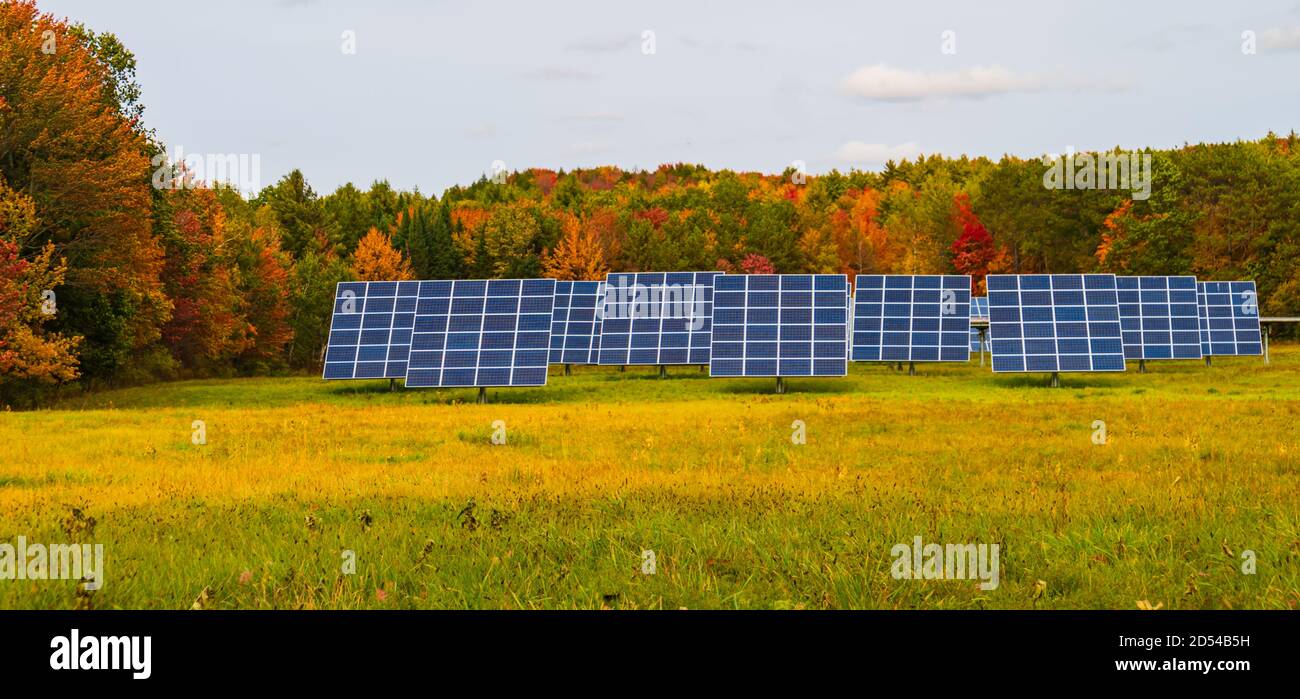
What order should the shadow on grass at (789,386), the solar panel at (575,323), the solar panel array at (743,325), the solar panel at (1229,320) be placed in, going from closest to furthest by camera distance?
the solar panel array at (743,325) < the shadow on grass at (789,386) < the solar panel at (575,323) < the solar panel at (1229,320)

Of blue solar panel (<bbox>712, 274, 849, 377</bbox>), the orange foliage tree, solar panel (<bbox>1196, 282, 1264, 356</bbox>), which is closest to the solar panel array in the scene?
blue solar panel (<bbox>712, 274, 849, 377</bbox>)

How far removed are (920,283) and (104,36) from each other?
123 ft

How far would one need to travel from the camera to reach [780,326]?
129ft

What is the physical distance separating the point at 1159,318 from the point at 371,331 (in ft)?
116

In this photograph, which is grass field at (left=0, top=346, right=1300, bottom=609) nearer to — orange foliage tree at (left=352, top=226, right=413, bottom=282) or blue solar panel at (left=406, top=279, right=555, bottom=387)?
blue solar panel at (left=406, top=279, right=555, bottom=387)

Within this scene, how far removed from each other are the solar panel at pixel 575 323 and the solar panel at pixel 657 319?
116cm

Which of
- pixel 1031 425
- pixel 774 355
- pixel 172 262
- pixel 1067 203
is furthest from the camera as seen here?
pixel 1067 203

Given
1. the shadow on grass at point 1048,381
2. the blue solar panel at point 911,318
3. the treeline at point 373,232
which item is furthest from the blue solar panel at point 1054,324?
the treeline at point 373,232

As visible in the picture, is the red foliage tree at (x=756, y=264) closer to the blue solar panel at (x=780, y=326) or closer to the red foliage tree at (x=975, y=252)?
the red foliage tree at (x=975, y=252)

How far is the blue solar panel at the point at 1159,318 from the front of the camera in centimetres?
4834

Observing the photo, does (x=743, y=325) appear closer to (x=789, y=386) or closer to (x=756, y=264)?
(x=789, y=386)
